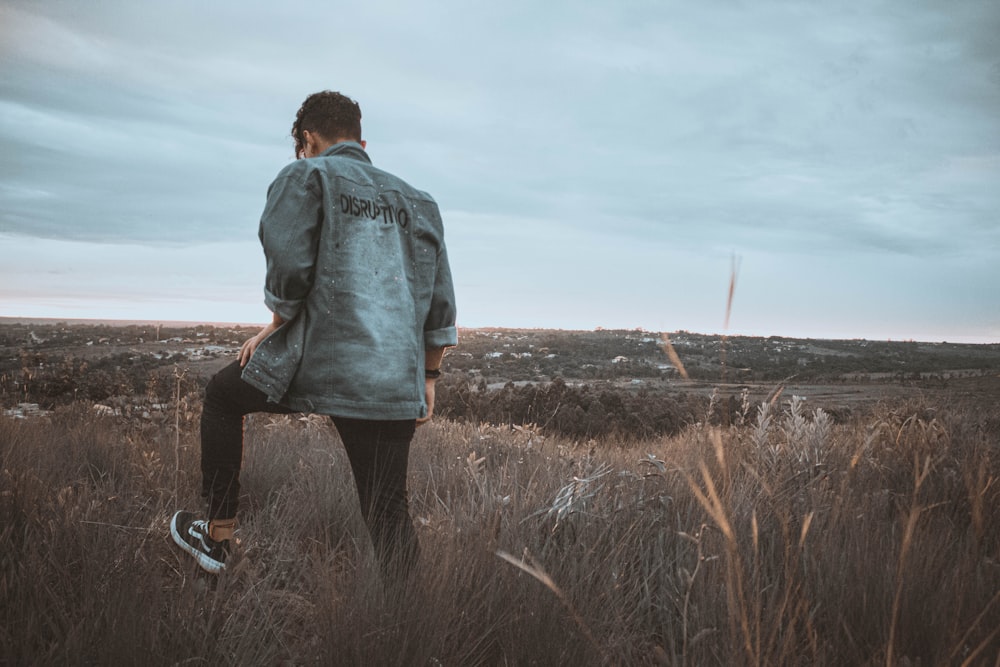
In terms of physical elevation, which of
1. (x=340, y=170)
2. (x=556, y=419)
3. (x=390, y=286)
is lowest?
(x=556, y=419)

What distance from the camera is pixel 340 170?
1983mm

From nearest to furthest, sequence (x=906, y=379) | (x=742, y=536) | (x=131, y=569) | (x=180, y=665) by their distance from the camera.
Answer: (x=180, y=665)
(x=131, y=569)
(x=742, y=536)
(x=906, y=379)

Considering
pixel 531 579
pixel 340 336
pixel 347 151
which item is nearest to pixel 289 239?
pixel 340 336

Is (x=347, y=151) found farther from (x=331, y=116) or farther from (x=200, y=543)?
(x=200, y=543)

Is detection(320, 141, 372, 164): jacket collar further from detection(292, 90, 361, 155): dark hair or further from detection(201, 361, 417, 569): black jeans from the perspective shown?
detection(201, 361, 417, 569): black jeans

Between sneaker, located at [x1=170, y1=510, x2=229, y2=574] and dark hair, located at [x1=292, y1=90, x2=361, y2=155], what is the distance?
5.53ft

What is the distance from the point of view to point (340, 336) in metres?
1.94

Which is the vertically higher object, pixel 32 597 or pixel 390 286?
pixel 390 286

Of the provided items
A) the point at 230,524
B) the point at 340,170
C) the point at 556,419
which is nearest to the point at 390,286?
the point at 340,170

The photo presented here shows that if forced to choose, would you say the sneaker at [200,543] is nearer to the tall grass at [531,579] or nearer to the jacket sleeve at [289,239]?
the tall grass at [531,579]

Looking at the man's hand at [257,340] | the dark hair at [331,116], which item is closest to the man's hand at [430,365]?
the man's hand at [257,340]

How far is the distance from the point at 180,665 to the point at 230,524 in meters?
0.83

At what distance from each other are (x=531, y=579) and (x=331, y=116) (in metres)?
1.94

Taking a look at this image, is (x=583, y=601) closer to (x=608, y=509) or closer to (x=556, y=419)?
(x=608, y=509)
